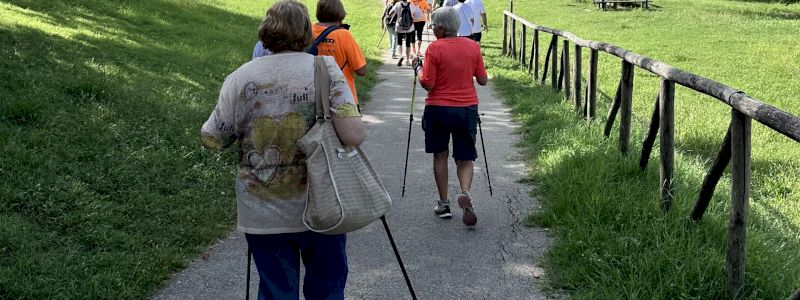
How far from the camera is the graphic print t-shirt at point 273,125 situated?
2.96 meters

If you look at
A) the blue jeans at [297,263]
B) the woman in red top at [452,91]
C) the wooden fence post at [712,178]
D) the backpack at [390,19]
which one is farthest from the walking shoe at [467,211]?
the backpack at [390,19]

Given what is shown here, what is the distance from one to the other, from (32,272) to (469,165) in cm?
304

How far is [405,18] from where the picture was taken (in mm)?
15711

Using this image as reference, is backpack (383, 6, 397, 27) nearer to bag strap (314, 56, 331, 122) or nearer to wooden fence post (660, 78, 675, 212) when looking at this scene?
wooden fence post (660, 78, 675, 212)

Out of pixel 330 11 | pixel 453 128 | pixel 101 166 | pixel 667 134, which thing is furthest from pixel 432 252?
pixel 101 166

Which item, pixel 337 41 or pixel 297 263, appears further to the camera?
pixel 337 41

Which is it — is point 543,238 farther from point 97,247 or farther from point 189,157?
point 189,157

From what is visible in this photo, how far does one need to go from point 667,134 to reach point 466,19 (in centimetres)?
907

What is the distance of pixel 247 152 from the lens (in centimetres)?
306

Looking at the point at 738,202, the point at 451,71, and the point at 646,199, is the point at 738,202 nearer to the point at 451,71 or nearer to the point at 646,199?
the point at 646,199

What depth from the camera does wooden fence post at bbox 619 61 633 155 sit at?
6887 millimetres

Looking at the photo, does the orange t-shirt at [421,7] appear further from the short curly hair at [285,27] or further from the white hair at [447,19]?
the short curly hair at [285,27]

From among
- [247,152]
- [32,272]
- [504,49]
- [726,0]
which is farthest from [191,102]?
[726,0]

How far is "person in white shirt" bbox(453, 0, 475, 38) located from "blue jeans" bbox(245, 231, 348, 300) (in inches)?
434
